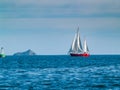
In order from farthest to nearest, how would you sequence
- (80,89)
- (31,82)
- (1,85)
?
1. (31,82)
2. (1,85)
3. (80,89)

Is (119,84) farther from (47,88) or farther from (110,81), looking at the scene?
(47,88)

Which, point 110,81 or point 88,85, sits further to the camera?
point 110,81

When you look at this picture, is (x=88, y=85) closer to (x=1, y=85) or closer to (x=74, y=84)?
(x=74, y=84)

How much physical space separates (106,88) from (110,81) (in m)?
11.9

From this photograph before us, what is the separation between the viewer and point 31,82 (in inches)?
3241

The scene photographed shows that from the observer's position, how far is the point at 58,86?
75938mm

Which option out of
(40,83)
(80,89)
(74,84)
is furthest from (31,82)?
(80,89)

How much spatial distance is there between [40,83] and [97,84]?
9198 millimetres

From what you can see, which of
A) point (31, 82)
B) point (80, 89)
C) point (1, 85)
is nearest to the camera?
point (80, 89)

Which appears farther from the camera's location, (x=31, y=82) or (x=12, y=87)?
(x=31, y=82)

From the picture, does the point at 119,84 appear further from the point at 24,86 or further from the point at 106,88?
the point at 24,86

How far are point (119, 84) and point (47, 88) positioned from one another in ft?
43.6

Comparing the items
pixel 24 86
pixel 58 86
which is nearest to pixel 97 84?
pixel 58 86

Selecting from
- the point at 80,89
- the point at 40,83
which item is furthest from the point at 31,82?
the point at 80,89
